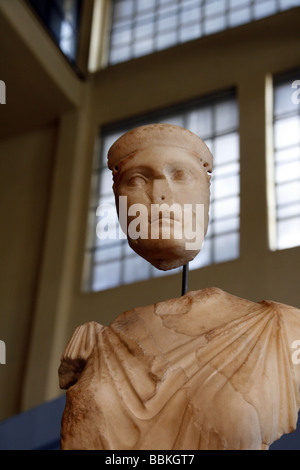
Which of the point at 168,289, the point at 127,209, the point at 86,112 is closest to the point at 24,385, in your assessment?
the point at 168,289

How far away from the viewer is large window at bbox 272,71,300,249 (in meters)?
10.7

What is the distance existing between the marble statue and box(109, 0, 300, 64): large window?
9.73 m

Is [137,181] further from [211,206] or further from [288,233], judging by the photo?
[211,206]

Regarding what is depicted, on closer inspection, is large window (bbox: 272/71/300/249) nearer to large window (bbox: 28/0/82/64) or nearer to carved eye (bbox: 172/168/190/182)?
large window (bbox: 28/0/82/64)

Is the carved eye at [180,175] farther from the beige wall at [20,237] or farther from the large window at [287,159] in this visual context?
the beige wall at [20,237]

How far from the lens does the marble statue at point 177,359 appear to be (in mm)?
2920

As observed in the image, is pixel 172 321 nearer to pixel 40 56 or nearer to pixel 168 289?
pixel 168 289

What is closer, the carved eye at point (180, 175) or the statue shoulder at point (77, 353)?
the statue shoulder at point (77, 353)

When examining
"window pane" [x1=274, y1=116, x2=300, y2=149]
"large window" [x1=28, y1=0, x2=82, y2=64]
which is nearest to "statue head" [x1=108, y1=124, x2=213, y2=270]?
"window pane" [x1=274, y1=116, x2=300, y2=149]

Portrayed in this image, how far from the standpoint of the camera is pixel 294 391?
3.00m

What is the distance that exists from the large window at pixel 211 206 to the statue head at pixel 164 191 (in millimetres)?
7291

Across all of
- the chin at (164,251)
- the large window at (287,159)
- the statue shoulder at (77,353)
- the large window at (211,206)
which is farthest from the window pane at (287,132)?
the statue shoulder at (77,353)
